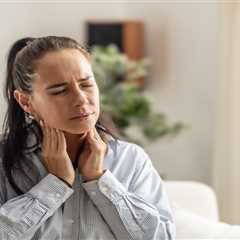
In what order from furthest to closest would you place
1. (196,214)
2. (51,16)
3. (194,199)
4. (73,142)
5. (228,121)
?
(51,16), (228,121), (194,199), (196,214), (73,142)

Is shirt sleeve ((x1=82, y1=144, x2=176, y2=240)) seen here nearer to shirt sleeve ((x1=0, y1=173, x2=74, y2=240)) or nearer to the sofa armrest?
shirt sleeve ((x1=0, y1=173, x2=74, y2=240))

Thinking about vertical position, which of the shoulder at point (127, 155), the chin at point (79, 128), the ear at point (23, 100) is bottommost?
the shoulder at point (127, 155)

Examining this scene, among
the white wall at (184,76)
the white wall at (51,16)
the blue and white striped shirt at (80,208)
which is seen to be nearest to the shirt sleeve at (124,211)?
the blue and white striped shirt at (80,208)

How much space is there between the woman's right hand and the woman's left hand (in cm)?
3

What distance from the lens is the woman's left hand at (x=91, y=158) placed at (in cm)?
132

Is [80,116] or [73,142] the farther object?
[73,142]

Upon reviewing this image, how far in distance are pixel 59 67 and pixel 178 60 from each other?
2.16 m

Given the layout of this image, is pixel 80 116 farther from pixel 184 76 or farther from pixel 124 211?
pixel 184 76

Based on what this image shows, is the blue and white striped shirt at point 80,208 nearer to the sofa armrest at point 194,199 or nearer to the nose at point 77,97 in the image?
the nose at point 77,97

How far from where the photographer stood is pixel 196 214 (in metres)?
1.97

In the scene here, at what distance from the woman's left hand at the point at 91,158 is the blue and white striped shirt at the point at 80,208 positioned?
17mm

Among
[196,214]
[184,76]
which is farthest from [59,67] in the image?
[184,76]

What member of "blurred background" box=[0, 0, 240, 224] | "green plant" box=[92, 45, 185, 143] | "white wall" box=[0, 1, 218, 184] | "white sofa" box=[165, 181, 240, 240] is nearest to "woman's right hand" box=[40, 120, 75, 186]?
"white sofa" box=[165, 181, 240, 240]

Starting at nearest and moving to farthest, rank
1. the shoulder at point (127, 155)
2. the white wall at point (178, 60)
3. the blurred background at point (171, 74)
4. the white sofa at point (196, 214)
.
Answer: the shoulder at point (127, 155) < the white sofa at point (196, 214) < the blurred background at point (171, 74) < the white wall at point (178, 60)
